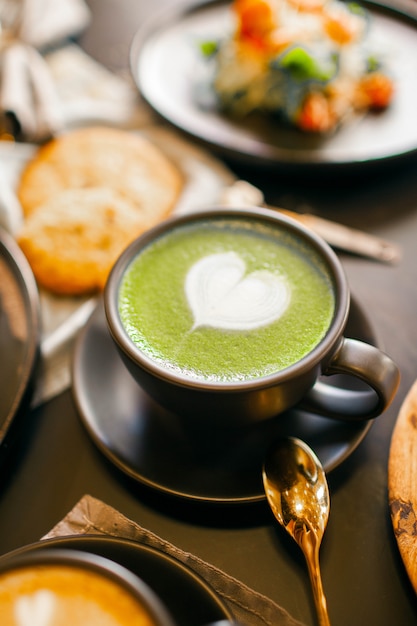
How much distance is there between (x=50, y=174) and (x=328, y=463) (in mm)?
873

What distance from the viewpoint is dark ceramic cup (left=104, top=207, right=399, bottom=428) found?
0.70 metres

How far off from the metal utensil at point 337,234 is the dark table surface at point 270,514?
0.09 meters

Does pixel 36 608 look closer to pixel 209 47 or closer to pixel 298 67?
pixel 298 67

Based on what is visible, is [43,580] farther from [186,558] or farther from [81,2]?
[81,2]

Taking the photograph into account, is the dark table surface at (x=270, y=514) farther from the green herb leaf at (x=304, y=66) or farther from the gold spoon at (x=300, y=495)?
the green herb leaf at (x=304, y=66)

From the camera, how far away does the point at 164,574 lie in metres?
0.61

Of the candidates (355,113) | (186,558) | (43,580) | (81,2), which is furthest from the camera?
(81,2)

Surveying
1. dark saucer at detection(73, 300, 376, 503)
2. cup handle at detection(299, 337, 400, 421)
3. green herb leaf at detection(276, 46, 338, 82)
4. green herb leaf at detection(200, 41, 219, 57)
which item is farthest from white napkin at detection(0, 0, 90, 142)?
cup handle at detection(299, 337, 400, 421)

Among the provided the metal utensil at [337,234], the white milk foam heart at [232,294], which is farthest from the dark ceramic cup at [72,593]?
the metal utensil at [337,234]

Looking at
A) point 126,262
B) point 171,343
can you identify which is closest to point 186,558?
point 171,343

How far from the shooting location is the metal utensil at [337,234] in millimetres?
1111

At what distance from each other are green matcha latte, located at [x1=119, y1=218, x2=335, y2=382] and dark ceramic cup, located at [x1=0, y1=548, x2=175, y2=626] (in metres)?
0.27

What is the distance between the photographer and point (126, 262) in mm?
833

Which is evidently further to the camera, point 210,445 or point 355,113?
point 355,113
